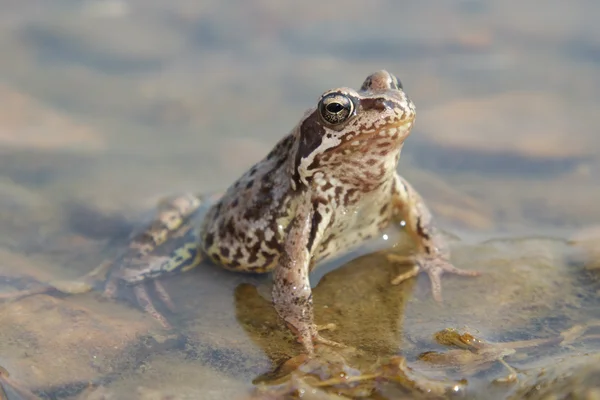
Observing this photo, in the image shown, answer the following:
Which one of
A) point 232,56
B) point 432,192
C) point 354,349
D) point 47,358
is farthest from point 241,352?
point 232,56

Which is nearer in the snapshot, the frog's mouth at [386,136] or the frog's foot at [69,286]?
the frog's mouth at [386,136]

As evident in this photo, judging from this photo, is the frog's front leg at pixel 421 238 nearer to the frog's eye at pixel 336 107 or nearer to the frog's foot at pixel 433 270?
the frog's foot at pixel 433 270

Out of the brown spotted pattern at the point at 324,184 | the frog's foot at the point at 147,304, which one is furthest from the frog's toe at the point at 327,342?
the frog's foot at the point at 147,304

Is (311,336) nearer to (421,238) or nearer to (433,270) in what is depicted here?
(433,270)

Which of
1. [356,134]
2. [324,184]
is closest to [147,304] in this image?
[324,184]

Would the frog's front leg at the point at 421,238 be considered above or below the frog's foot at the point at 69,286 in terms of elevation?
above

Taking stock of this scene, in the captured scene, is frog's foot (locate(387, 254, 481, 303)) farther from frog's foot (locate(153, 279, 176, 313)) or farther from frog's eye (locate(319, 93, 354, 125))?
frog's foot (locate(153, 279, 176, 313))

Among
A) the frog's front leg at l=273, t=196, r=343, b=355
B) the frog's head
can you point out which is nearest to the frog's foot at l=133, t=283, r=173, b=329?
the frog's front leg at l=273, t=196, r=343, b=355
